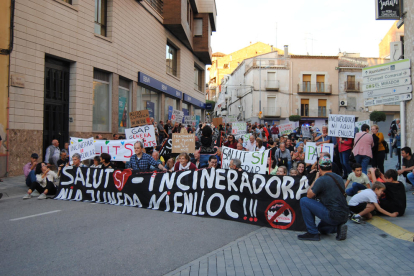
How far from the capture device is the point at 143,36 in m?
21.6

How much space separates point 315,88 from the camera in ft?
167

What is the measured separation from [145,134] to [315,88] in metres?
42.4

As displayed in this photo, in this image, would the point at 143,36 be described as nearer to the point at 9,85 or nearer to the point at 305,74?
the point at 9,85

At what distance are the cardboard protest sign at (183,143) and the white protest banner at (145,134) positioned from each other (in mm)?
1313

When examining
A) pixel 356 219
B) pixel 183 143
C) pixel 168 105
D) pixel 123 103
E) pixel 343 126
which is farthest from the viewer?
pixel 168 105

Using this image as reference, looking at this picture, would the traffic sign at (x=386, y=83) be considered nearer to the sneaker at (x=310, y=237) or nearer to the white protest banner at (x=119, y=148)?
the sneaker at (x=310, y=237)

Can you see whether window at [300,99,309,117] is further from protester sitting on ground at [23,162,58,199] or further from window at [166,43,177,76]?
protester sitting on ground at [23,162,58,199]

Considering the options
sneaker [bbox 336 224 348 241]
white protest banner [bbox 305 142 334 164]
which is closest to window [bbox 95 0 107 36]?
white protest banner [bbox 305 142 334 164]

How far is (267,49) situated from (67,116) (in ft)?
185

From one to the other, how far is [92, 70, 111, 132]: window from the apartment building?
5cm

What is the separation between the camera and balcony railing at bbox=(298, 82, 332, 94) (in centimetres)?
5091

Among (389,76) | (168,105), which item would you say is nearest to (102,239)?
(389,76)

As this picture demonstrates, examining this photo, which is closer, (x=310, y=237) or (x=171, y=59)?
(x=310, y=237)

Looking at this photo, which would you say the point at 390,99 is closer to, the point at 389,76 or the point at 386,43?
the point at 389,76
